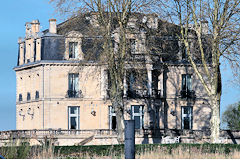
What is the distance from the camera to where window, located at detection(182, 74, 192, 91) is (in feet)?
180

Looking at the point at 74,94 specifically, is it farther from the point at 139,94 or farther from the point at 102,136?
the point at 102,136

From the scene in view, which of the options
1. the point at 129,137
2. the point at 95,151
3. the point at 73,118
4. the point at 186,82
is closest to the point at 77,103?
the point at 73,118

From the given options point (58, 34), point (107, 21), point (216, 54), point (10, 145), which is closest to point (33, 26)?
point (58, 34)

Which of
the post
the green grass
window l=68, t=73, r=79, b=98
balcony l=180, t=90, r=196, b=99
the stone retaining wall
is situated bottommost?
the stone retaining wall

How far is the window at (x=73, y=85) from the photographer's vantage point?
173 feet

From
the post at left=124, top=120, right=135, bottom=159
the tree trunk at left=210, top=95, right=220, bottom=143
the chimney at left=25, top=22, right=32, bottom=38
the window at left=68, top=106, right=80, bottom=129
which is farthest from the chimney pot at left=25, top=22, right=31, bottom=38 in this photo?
the post at left=124, top=120, right=135, bottom=159

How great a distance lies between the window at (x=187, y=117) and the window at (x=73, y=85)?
8677 millimetres

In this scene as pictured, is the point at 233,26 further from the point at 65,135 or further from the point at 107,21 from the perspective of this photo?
the point at 65,135

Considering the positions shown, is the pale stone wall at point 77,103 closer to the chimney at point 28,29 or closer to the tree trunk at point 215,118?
the chimney at point 28,29

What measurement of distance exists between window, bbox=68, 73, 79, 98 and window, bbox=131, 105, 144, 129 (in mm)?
4552

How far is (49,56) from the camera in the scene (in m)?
52.8

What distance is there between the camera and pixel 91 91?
52.8 meters

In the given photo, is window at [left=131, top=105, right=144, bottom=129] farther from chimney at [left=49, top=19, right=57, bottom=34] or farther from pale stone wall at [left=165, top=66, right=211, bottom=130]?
chimney at [left=49, top=19, right=57, bottom=34]

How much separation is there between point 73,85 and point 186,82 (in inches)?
359
